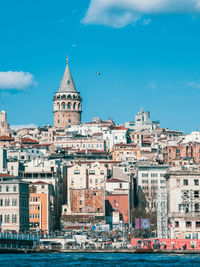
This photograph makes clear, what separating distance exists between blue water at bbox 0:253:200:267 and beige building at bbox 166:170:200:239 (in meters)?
10.5

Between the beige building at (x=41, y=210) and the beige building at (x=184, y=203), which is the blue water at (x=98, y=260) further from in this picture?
the beige building at (x=41, y=210)

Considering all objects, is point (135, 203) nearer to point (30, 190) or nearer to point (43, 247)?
point (30, 190)

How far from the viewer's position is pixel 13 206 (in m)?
125

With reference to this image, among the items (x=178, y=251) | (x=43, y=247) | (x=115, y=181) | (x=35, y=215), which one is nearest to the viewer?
(x=178, y=251)

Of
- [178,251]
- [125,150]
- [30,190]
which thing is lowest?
[178,251]

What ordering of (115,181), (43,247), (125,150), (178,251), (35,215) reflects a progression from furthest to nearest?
(125,150) < (115,181) < (35,215) < (43,247) < (178,251)

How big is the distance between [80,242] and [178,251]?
728 inches

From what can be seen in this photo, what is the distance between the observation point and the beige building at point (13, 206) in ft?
408

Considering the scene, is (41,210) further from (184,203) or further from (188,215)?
(188,215)

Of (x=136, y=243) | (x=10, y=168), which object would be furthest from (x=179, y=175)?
(x=10, y=168)

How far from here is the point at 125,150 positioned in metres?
191

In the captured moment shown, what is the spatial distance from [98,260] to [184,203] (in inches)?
872

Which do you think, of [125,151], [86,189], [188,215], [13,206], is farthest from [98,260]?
[125,151]

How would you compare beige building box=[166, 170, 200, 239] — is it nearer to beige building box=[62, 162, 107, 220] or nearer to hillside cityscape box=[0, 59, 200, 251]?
hillside cityscape box=[0, 59, 200, 251]
